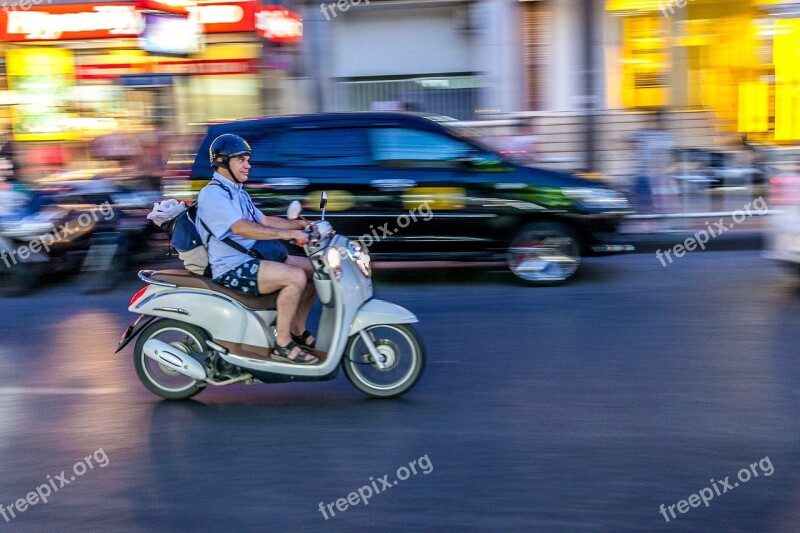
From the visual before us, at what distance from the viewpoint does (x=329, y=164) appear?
9.73 metres

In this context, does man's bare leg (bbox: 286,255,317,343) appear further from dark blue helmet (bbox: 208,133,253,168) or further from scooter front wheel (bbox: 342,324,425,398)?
dark blue helmet (bbox: 208,133,253,168)

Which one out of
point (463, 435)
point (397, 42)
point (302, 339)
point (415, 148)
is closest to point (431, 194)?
point (415, 148)

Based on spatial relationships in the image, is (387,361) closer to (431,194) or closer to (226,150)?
(226,150)

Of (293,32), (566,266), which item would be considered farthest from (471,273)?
(293,32)

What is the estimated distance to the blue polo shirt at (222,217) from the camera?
18.3 feet

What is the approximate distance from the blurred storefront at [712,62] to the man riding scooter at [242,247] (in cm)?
1178

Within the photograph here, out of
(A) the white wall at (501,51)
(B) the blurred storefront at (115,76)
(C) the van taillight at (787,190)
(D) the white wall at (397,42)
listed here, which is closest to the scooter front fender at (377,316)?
(C) the van taillight at (787,190)

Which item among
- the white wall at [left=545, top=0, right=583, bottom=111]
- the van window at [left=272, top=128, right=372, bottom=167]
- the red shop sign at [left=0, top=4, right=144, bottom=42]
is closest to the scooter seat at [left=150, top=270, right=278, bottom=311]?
the van window at [left=272, top=128, right=372, bottom=167]

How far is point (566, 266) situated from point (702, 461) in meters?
4.99

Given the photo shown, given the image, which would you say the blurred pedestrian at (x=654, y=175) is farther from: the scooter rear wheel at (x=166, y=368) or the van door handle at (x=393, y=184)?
the scooter rear wheel at (x=166, y=368)

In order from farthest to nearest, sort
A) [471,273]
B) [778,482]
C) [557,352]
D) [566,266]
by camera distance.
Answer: [471,273], [566,266], [557,352], [778,482]

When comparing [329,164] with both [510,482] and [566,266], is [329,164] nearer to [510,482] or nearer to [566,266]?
[566,266]

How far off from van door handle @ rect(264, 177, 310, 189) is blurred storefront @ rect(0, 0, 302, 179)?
7779 millimetres

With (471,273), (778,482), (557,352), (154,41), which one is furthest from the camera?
(154,41)
